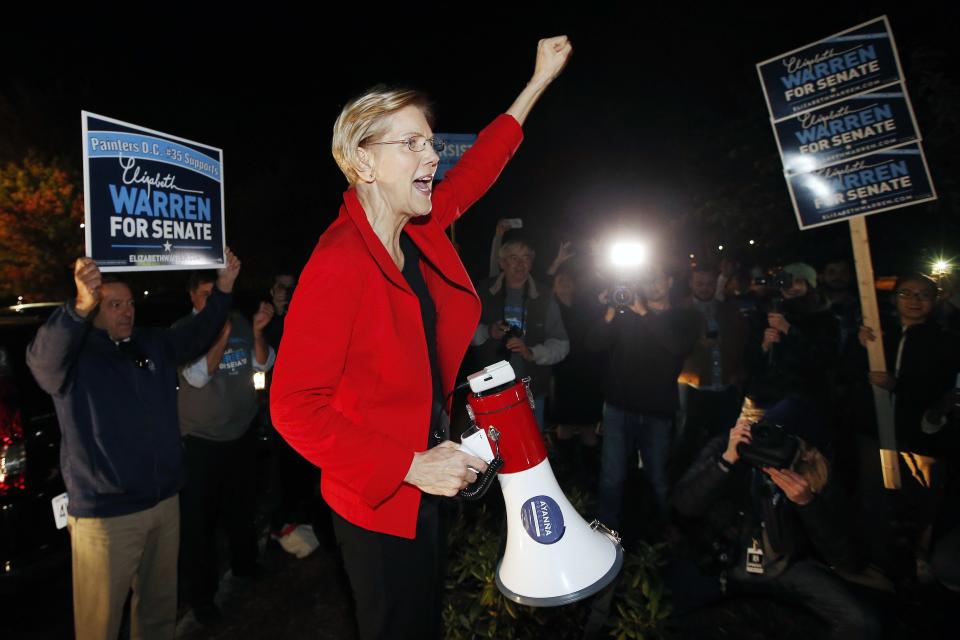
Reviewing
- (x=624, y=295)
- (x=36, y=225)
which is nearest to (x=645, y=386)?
(x=624, y=295)

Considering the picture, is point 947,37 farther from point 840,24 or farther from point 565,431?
point 565,431

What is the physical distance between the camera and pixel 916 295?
4.68 m

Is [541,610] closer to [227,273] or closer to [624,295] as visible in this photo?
[227,273]

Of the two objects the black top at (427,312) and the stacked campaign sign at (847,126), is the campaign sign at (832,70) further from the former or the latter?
the black top at (427,312)

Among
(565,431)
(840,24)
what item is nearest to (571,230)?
(840,24)

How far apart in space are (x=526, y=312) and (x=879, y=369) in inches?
118

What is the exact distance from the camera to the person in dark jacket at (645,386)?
4949 mm

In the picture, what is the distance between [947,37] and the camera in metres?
8.94

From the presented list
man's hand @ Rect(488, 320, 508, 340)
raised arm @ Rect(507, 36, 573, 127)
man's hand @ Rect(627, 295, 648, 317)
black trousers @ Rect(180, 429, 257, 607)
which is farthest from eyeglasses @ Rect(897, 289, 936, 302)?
black trousers @ Rect(180, 429, 257, 607)

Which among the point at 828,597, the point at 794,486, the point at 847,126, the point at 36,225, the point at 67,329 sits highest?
the point at 36,225

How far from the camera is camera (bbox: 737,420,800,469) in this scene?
108 inches

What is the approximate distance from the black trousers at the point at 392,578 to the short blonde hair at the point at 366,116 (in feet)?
3.84

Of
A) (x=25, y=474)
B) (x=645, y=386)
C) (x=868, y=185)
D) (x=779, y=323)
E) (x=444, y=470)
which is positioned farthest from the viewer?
(x=779, y=323)

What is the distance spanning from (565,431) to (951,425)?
11.5ft
